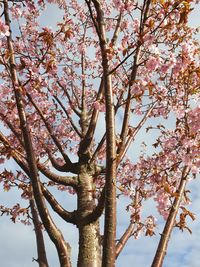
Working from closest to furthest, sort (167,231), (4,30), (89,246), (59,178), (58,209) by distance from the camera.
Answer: (167,231)
(4,30)
(89,246)
(58,209)
(59,178)

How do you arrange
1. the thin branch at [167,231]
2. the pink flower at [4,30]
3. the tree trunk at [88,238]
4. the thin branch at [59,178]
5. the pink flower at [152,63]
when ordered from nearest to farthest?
the thin branch at [167,231] → the pink flower at [4,30] → the pink flower at [152,63] → the tree trunk at [88,238] → the thin branch at [59,178]

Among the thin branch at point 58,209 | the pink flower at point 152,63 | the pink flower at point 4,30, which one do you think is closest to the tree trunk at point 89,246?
the thin branch at point 58,209

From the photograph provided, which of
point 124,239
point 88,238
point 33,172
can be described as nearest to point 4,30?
point 33,172

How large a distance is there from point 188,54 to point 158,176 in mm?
2309

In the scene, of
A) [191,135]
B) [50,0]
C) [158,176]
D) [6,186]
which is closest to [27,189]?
[6,186]

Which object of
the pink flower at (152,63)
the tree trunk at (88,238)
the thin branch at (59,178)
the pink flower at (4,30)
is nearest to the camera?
the pink flower at (4,30)

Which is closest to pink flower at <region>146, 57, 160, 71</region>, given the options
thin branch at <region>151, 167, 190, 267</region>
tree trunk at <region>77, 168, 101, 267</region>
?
thin branch at <region>151, 167, 190, 267</region>

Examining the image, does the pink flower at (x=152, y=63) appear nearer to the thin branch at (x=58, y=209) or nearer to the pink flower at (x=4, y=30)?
the pink flower at (x=4, y=30)

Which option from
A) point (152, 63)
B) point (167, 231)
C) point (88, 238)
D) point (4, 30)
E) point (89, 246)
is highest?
point (4, 30)

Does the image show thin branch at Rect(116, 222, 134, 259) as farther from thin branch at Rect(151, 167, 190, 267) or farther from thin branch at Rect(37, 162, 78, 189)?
thin branch at Rect(151, 167, 190, 267)

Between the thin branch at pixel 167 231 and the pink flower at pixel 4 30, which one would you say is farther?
the pink flower at pixel 4 30

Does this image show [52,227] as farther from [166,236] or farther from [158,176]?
[158,176]

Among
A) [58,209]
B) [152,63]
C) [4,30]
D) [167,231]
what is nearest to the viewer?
[167,231]

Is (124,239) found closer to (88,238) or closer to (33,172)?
(88,238)
